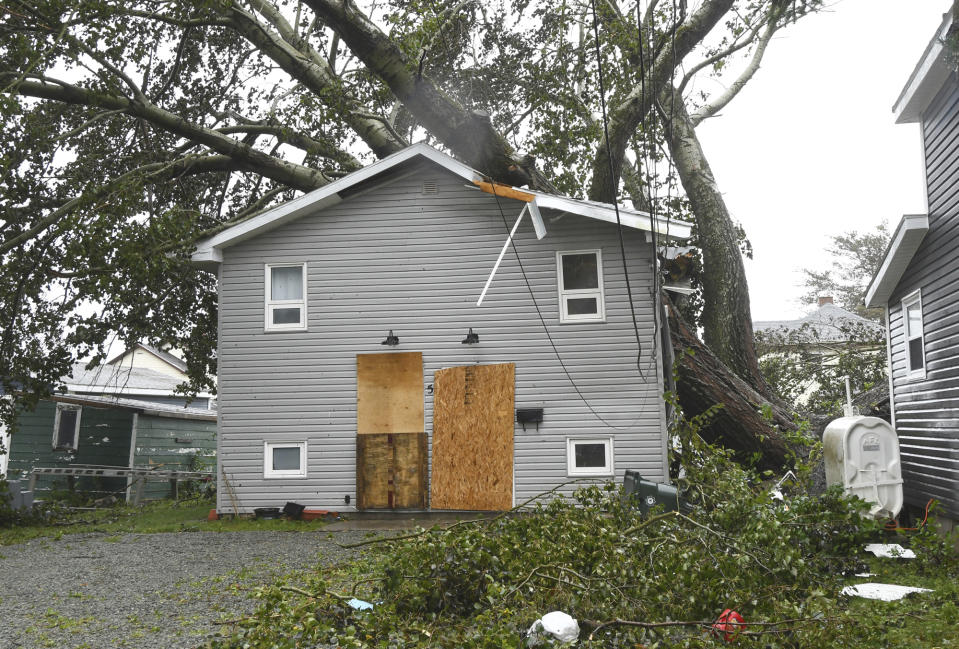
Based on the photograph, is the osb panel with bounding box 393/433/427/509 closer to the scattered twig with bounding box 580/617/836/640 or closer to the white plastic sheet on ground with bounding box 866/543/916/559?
the white plastic sheet on ground with bounding box 866/543/916/559

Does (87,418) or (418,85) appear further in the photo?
(87,418)

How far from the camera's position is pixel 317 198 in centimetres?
1254

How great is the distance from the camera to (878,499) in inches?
379

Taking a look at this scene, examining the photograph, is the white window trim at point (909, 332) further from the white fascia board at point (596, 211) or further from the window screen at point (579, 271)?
the window screen at point (579, 271)

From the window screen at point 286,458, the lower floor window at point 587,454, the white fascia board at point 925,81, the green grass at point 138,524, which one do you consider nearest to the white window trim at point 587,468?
the lower floor window at point 587,454

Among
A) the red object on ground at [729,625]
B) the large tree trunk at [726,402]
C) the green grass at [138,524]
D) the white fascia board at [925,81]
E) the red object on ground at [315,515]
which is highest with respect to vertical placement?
the white fascia board at [925,81]

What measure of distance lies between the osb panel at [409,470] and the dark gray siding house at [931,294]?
6849mm

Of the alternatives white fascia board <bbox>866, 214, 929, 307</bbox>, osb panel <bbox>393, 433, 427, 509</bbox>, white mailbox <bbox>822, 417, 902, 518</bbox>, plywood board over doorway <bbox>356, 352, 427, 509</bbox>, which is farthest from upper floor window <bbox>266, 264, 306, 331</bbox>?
white fascia board <bbox>866, 214, 929, 307</bbox>

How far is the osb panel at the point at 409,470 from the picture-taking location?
39.5ft

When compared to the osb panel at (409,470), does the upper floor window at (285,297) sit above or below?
above

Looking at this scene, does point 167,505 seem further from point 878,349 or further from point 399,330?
point 878,349

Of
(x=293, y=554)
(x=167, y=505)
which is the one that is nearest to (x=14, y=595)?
(x=293, y=554)

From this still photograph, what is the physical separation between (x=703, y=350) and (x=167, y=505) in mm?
11515

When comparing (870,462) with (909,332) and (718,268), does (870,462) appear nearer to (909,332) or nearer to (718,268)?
(909,332)
